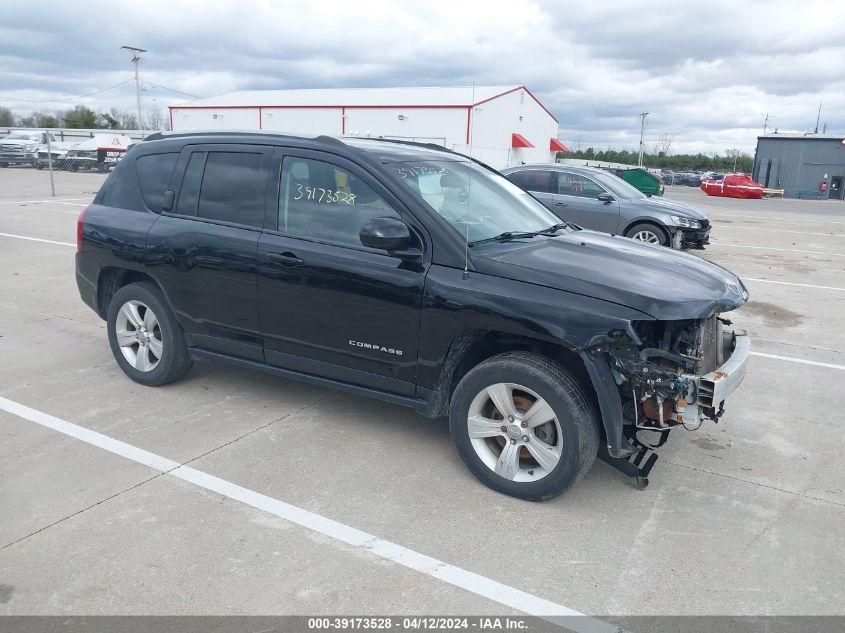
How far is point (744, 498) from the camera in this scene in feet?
12.8

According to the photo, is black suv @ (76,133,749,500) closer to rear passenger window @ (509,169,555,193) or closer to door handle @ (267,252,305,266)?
door handle @ (267,252,305,266)

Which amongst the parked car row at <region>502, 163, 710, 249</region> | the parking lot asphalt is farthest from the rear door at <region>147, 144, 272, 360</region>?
the parked car row at <region>502, 163, 710, 249</region>

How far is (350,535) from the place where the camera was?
11.2 ft

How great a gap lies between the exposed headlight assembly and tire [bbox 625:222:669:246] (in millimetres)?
257

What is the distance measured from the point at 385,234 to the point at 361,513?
149cm

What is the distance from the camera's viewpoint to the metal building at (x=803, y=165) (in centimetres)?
4616

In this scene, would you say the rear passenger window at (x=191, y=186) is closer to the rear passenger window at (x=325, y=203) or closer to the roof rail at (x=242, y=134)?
the roof rail at (x=242, y=134)

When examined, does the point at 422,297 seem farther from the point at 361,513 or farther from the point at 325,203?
the point at 361,513

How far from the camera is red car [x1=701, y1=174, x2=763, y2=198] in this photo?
3681 centimetres

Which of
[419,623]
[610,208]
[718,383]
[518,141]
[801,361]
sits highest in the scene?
[518,141]

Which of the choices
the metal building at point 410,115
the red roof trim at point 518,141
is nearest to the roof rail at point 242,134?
the metal building at point 410,115

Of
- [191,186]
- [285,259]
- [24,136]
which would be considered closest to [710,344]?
[285,259]

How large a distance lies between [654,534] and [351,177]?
2.63m

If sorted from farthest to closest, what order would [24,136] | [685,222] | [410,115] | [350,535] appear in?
1. [24,136]
2. [410,115]
3. [685,222]
4. [350,535]
